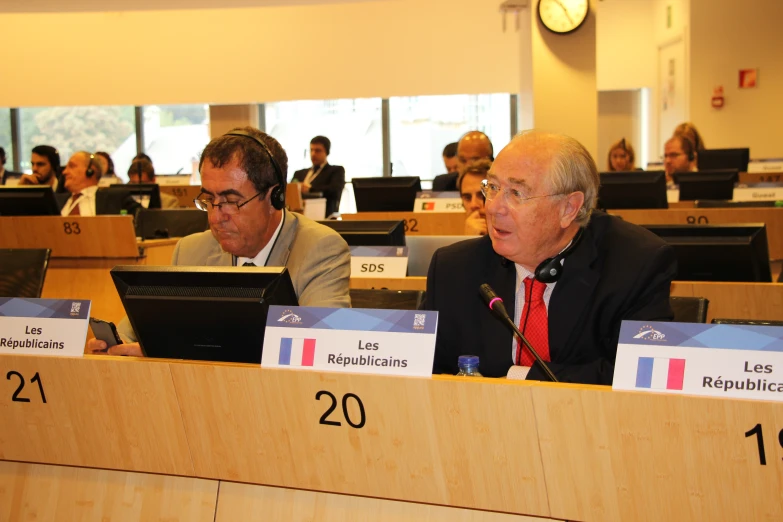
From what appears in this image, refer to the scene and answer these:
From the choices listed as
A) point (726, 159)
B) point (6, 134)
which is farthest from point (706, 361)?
point (6, 134)

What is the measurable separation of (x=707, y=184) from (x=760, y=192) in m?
0.40

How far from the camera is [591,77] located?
8.32 meters

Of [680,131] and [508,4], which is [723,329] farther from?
[508,4]

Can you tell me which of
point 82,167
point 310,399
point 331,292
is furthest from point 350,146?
point 310,399

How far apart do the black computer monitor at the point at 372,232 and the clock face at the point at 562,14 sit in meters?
5.05

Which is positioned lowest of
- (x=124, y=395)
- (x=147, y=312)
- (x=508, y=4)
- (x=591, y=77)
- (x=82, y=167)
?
(x=124, y=395)

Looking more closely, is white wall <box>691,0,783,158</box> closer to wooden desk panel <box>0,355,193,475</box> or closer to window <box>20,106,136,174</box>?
window <box>20,106,136,174</box>

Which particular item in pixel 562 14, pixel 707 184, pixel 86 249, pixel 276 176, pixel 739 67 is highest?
pixel 562 14

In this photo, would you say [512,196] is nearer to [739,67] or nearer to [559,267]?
[559,267]

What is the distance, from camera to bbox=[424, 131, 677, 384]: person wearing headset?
2.20 meters

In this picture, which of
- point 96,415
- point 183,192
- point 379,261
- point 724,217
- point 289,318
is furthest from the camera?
point 183,192

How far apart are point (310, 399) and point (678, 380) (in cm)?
69

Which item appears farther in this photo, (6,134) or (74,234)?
(6,134)

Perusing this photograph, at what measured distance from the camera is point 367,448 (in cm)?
168
